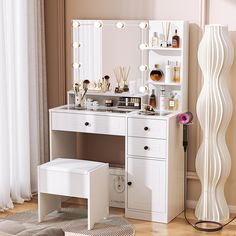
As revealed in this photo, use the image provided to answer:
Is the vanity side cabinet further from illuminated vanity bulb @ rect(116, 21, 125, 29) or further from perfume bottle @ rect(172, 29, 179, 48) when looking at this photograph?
illuminated vanity bulb @ rect(116, 21, 125, 29)

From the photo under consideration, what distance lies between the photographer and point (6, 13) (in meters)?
4.75

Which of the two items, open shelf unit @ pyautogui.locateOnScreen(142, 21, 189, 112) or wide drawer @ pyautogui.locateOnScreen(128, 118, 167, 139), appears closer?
wide drawer @ pyautogui.locateOnScreen(128, 118, 167, 139)

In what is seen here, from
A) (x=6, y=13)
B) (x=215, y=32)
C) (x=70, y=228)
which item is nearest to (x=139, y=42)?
(x=215, y=32)

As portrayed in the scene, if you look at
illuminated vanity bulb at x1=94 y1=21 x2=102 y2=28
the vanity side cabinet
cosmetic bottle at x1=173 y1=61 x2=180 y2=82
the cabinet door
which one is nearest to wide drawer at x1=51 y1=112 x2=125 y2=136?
the vanity side cabinet

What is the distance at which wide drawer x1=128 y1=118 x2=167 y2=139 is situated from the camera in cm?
443

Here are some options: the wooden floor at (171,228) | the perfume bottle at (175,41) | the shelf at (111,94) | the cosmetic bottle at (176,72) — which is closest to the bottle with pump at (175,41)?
the perfume bottle at (175,41)

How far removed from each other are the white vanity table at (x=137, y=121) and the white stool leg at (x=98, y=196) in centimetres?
19

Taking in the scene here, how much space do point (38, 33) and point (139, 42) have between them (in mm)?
897

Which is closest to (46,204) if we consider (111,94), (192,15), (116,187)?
(116,187)

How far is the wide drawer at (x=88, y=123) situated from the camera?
4625 mm

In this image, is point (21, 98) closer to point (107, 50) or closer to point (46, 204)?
point (107, 50)

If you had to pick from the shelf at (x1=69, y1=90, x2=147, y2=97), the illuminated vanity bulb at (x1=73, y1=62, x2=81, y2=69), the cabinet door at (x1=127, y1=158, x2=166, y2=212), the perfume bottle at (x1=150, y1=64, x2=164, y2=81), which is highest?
the illuminated vanity bulb at (x1=73, y1=62, x2=81, y2=69)

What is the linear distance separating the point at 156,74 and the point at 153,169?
2.48 ft

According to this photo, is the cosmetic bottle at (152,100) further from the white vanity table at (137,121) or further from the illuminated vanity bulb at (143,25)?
the illuminated vanity bulb at (143,25)
